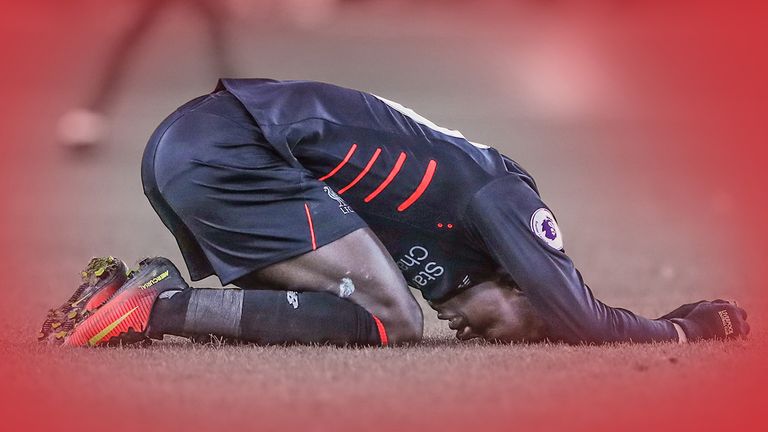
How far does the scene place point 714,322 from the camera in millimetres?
3160

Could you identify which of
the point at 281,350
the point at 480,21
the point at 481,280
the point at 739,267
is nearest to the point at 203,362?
the point at 281,350

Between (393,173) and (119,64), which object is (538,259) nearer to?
(393,173)

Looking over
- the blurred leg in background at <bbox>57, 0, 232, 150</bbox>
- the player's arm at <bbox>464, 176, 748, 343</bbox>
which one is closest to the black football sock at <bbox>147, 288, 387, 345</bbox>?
the player's arm at <bbox>464, 176, 748, 343</bbox>

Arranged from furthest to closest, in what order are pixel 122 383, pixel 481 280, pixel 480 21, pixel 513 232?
pixel 480 21 < pixel 481 280 < pixel 513 232 < pixel 122 383

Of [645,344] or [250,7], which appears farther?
[250,7]

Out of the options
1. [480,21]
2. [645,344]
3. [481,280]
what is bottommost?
[645,344]

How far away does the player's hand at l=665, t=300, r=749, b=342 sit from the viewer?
3145mm

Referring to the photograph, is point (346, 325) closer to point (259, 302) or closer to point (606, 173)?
point (259, 302)

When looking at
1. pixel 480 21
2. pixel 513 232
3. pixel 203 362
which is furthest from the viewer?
pixel 480 21

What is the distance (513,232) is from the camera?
117 inches

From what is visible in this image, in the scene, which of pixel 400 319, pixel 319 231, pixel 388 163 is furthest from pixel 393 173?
pixel 400 319

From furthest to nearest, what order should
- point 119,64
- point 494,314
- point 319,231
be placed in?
point 119,64, point 494,314, point 319,231

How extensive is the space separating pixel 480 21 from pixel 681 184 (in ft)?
10.4

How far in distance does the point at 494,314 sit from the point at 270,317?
63 centimetres
